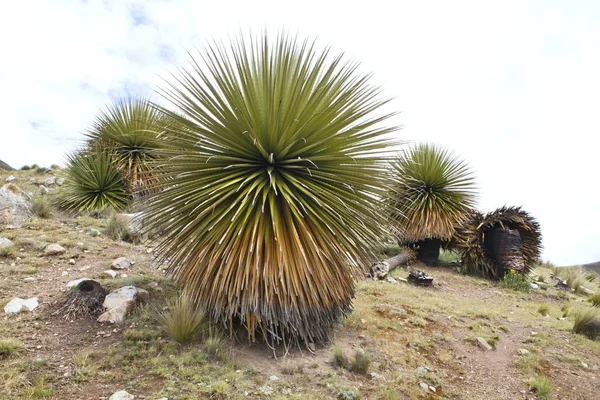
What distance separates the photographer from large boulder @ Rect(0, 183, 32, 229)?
809 cm

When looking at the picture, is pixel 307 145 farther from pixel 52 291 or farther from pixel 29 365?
pixel 52 291

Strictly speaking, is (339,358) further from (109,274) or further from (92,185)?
(92,185)

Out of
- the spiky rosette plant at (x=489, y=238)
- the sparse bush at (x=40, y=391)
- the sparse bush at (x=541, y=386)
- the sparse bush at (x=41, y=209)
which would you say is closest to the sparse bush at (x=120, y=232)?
the sparse bush at (x=41, y=209)

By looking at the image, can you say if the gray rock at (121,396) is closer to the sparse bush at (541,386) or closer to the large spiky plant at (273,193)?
the large spiky plant at (273,193)

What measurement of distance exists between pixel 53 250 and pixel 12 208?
2454 mm

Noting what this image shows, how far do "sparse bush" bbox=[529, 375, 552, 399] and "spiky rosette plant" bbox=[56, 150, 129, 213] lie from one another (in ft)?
34.9

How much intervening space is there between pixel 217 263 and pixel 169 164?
1576 millimetres

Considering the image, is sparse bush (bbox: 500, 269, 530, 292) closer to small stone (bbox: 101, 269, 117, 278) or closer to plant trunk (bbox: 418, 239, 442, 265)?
plant trunk (bbox: 418, 239, 442, 265)

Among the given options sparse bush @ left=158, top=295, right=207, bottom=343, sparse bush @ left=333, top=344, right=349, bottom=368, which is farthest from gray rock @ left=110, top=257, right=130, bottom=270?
sparse bush @ left=333, top=344, right=349, bottom=368

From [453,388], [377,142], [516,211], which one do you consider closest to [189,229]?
[377,142]

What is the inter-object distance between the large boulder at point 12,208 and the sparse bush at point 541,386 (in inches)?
384

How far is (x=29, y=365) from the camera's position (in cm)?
376

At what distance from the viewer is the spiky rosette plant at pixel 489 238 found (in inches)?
495

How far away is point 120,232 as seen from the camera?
29.4 feet
